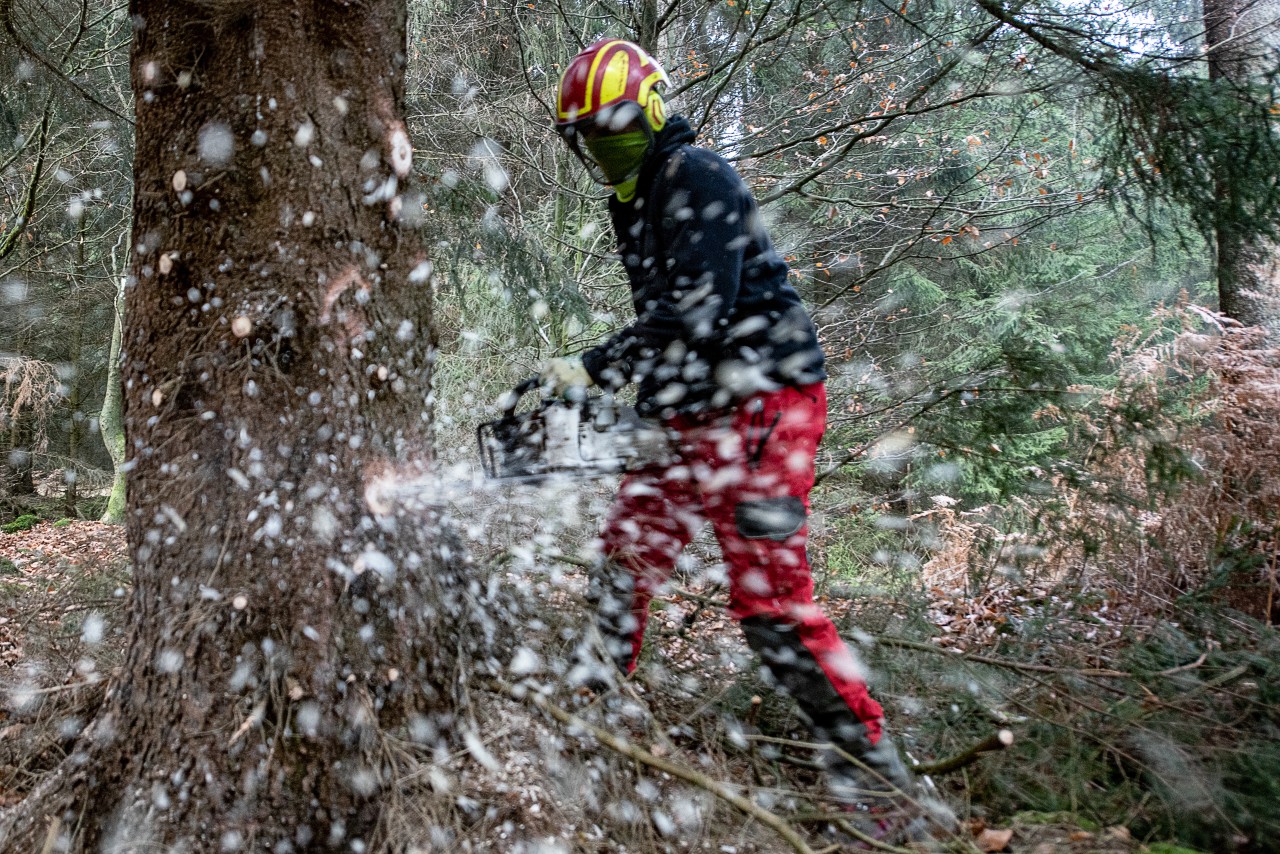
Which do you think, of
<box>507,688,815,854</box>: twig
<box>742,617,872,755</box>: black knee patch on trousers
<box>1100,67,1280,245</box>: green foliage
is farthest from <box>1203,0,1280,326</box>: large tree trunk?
<box>507,688,815,854</box>: twig

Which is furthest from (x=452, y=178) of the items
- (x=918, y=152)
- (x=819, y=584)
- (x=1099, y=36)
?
(x=918, y=152)

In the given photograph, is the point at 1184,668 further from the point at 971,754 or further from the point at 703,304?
the point at 703,304

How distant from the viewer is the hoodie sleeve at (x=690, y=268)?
2330 millimetres

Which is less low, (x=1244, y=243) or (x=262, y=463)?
(x=1244, y=243)

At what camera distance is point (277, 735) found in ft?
6.22

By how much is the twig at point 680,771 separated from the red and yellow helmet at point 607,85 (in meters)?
1.82

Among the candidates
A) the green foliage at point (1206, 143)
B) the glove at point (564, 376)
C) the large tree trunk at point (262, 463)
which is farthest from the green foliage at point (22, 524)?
the green foliage at point (1206, 143)

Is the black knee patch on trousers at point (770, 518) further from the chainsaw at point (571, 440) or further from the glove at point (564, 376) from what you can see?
the glove at point (564, 376)

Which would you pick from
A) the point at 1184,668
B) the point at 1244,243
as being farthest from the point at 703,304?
the point at 1244,243

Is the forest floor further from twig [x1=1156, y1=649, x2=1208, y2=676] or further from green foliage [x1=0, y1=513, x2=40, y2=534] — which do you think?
green foliage [x1=0, y1=513, x2=40, y2=534]

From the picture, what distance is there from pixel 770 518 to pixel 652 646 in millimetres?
870

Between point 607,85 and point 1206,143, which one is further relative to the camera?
point 1206,143

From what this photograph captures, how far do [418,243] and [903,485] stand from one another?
9.47 m

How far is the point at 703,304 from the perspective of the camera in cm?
232
